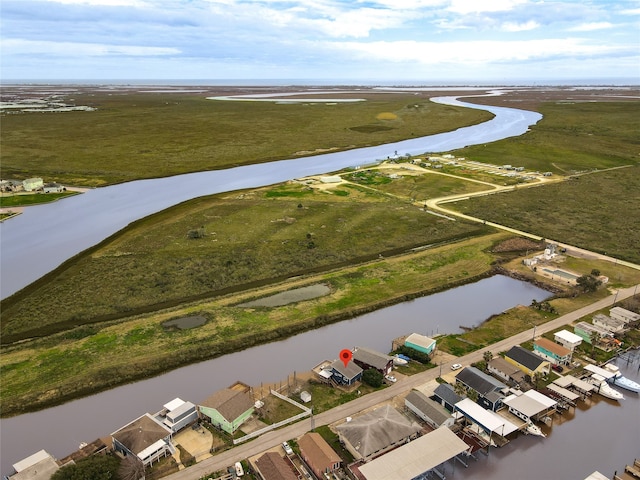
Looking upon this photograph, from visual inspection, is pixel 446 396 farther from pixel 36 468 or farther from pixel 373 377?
pixel 36 468

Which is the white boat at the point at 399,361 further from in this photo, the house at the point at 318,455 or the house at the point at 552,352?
the house at the point at 552,352

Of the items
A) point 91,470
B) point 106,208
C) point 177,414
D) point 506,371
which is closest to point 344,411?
point 177,414

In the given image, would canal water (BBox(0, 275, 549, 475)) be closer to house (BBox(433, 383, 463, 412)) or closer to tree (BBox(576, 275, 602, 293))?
tree (BBox(576, 275, 602, 293))

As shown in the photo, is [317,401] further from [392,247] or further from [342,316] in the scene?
[392,247]

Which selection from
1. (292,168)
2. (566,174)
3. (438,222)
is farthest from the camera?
(292,168)

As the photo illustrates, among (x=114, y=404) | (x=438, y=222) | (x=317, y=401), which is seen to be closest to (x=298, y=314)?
(x=317, y=401)

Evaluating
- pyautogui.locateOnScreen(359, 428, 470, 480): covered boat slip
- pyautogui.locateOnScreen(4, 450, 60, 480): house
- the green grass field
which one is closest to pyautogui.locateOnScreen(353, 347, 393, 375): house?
pyautogui.locateOnScreen(359, 428, 470, 480): covered boat slip

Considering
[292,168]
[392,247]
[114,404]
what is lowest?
[114,404]
